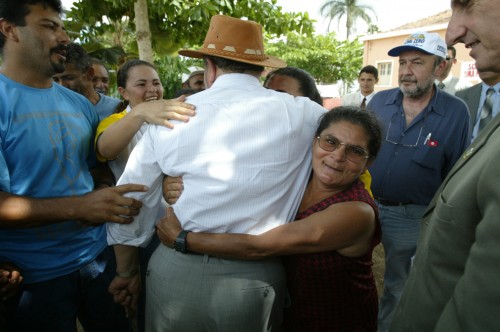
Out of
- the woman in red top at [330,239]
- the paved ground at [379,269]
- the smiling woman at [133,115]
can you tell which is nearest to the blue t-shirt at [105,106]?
the smiling woman at [133,115]

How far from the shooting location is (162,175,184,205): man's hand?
159 cm

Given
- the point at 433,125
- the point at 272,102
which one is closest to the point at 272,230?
the point at 272,102

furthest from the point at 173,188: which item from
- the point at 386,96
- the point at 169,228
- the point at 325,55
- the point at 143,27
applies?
the point at 325,55

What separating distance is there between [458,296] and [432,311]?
10.5 inches

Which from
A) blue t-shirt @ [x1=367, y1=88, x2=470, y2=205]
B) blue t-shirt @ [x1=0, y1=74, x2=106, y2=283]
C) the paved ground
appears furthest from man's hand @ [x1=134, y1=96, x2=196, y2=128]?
the paved ground

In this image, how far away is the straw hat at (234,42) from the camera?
5.40 feet

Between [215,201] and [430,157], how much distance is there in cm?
233

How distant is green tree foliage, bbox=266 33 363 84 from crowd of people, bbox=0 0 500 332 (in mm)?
29791

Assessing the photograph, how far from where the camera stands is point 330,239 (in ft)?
4.91

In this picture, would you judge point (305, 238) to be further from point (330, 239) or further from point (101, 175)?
point (101, 175)

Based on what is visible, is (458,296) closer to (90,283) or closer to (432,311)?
(432,311)

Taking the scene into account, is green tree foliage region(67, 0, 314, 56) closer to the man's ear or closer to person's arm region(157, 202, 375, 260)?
the man's ear

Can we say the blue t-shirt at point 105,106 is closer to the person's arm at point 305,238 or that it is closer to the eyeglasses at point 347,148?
the person's arm at point 305,238

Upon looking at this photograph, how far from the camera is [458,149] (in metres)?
2.99
